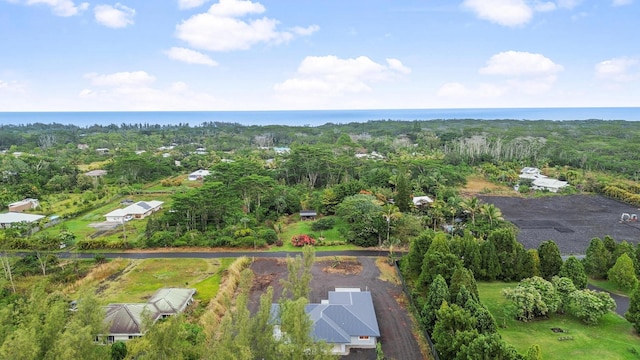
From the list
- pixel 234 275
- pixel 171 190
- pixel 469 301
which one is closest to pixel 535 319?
pixel 469 301

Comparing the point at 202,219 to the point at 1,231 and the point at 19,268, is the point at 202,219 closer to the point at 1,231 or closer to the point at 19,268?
the point at 19,268

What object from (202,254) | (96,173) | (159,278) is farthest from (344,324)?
(96,173)

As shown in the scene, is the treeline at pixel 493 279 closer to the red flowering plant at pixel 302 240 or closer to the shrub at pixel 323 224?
the red flowering plant at pixel 302 240

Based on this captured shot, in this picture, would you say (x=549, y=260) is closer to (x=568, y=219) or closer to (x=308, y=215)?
(x=568, y=219)

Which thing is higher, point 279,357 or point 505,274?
point 279,357

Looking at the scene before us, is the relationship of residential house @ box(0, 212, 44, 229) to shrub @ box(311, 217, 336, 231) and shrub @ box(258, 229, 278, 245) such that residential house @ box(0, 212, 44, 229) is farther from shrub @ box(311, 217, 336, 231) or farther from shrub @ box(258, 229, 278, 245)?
shrub @ box(311, 217, 336, 231)

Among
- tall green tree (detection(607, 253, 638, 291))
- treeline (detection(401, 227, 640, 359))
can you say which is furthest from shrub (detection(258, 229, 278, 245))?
tall green tree (detection(607, 253, 638, 291))
